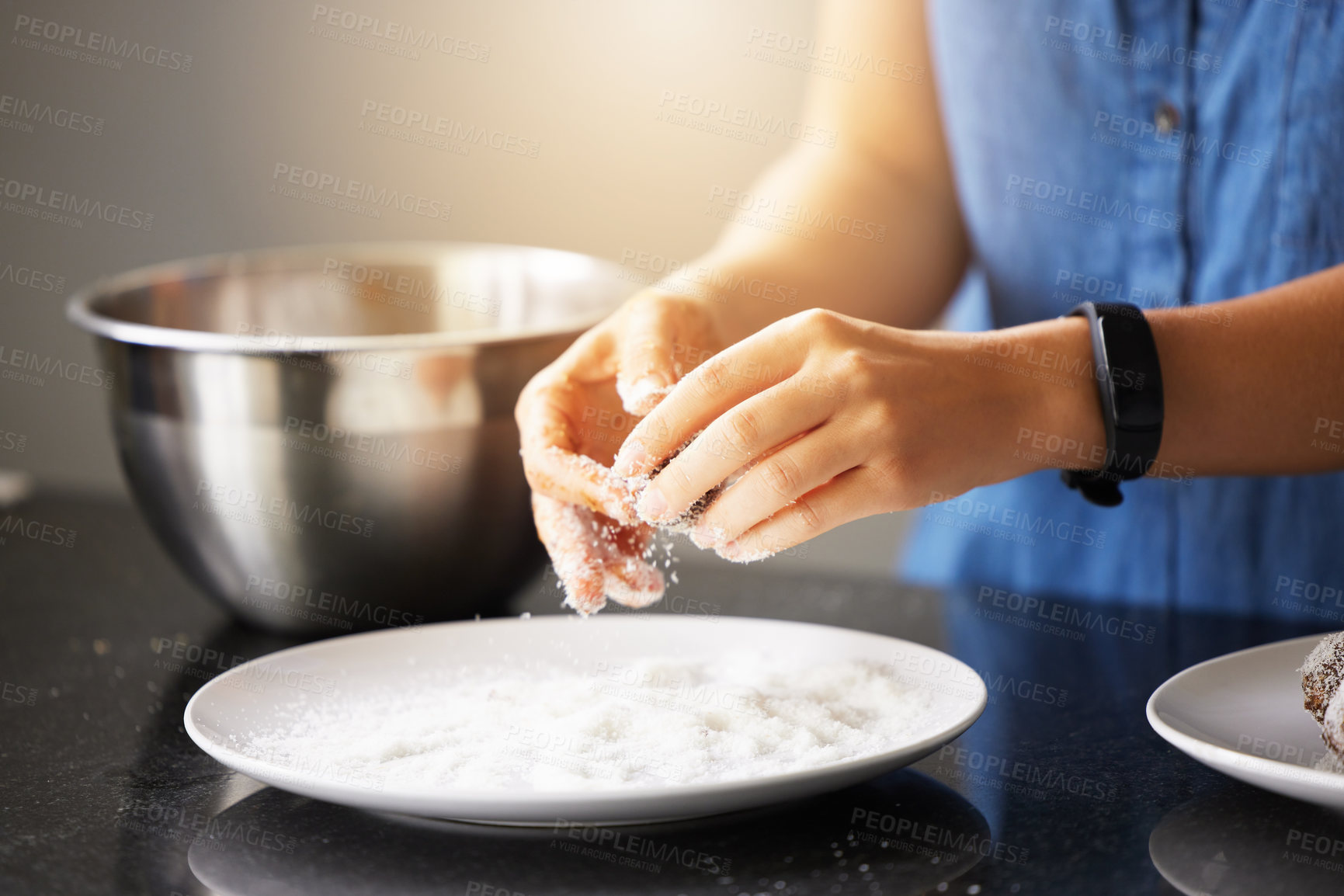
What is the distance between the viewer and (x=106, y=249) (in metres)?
2.36

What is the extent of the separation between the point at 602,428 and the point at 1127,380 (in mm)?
392

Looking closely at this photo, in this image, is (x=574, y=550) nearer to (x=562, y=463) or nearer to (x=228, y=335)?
(x=562, y=463)

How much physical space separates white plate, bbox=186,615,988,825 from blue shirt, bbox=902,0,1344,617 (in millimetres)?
394

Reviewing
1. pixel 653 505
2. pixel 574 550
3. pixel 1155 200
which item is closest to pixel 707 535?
pixel 653 505

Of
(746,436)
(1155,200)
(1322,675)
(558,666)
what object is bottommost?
(558,666)

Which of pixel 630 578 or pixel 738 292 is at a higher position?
pixel 738 292

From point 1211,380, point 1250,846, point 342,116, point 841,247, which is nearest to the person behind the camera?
point 1250,846

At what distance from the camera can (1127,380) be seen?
0.77m

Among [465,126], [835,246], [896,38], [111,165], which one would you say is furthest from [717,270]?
[111,165]

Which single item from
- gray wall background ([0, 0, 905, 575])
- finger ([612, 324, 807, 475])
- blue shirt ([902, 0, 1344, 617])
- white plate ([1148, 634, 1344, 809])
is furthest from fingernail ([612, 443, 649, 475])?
gray wall background ([0, 0, 905, 575])

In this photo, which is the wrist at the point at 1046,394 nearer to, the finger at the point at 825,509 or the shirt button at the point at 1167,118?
the finger at the point at 825,509

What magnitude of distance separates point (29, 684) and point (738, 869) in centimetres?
63

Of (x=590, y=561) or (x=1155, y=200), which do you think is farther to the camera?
(x=1155, y=200)

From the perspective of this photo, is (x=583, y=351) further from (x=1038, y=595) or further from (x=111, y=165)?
(x=111, y=165)
